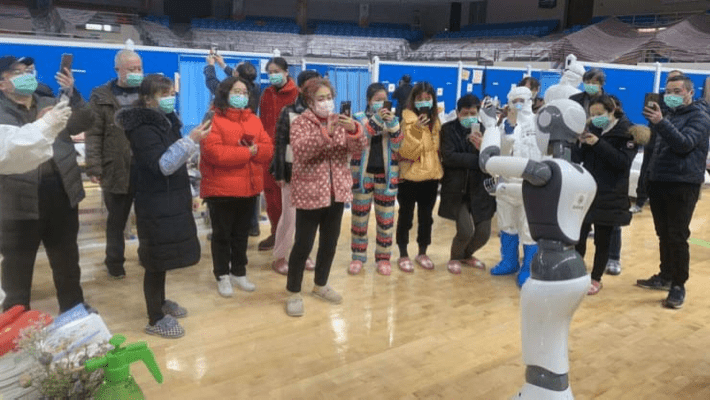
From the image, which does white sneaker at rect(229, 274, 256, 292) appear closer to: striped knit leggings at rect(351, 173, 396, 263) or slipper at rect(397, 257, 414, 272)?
striped knit leggings at rect(351, 173, 396, 263)

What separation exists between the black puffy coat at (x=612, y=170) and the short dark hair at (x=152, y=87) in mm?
2449

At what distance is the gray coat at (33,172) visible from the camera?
2706 millimetres

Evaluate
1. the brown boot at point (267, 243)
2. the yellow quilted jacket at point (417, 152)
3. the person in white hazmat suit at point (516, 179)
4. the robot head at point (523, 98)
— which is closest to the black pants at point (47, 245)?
the brown boot at point (267, 243)

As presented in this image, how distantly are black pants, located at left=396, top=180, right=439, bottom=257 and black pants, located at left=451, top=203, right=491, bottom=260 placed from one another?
0.67 ft

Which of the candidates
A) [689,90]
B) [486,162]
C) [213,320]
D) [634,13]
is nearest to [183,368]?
[213,320]

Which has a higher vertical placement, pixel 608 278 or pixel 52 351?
pixel 52 351

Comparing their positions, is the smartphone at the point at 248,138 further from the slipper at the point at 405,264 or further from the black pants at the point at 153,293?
the slipper at the point at 405,264

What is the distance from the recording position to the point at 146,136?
2.76m

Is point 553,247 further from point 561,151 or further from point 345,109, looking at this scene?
point 345,109

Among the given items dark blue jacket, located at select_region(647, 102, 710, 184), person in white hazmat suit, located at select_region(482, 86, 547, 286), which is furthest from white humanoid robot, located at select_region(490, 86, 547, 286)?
dark blue jacket, located at select_region(647, 102, 710, 184)

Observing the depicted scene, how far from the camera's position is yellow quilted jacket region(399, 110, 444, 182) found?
3.89 meters

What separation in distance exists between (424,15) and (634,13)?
8.38 m

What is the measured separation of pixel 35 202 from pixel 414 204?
232cm

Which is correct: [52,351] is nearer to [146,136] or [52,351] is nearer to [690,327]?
[146,136]
